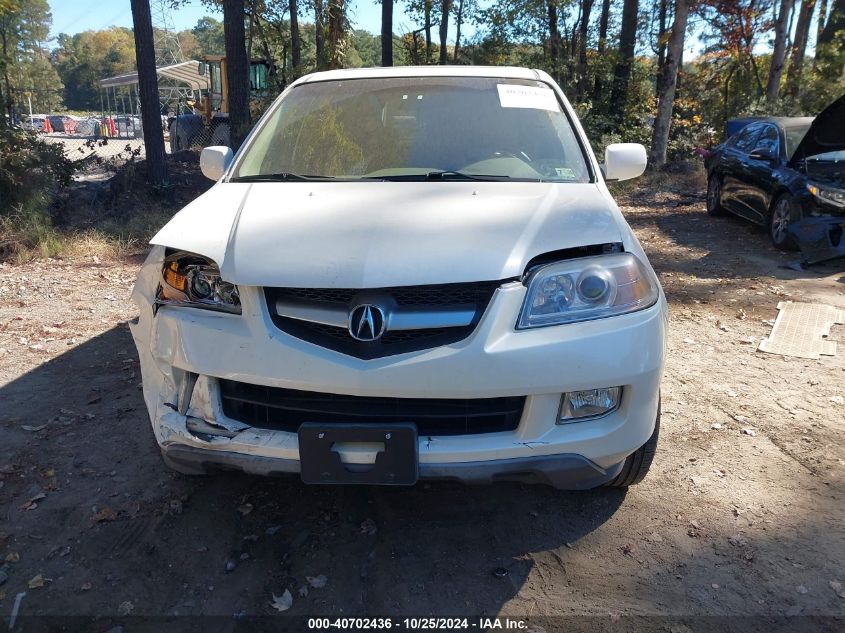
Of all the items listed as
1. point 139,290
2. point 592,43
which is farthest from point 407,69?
point 592,43

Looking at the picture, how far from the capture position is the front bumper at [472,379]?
2.17m

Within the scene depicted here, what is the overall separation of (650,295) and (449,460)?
3.13 feet

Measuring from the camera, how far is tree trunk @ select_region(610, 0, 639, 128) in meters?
17.7

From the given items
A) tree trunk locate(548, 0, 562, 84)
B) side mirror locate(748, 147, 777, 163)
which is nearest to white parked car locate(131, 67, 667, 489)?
side mirror locate(748, 147, 777, 163)

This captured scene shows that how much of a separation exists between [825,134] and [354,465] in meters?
7.20

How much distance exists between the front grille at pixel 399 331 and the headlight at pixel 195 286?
0.75ft

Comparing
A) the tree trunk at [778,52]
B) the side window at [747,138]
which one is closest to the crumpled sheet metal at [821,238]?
the side window at [747,138]

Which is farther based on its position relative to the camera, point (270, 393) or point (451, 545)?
point (451, 545)

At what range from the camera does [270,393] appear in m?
2.38

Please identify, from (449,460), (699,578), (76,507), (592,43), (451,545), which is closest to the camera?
(449,460)

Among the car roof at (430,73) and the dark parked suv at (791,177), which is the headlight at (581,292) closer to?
the car roof at (430,73)

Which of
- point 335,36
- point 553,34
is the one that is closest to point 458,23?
point 553,34

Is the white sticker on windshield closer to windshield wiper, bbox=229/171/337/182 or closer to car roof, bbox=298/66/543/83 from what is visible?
car roof, bbox=298/66/543/83

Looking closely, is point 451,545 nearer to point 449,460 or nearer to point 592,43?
point 449,460
